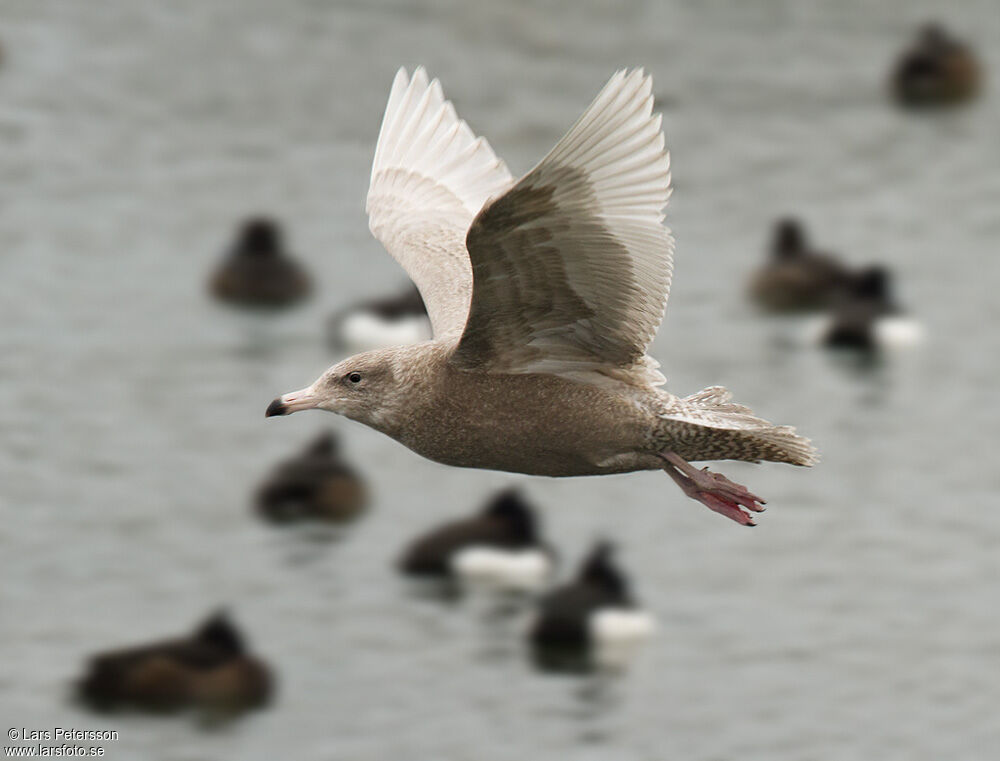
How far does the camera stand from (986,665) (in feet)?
93.8

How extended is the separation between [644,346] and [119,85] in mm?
29634

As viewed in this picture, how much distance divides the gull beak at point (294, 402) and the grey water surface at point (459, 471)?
14.7 meters

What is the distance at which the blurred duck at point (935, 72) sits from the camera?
41.5 metres

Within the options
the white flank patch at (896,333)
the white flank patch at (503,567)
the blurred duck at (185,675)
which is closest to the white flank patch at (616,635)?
the white flank patch at (503,567)

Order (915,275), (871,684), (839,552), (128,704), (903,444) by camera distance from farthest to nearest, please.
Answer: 1. (915,275)
2. (903,444)
3. (839,552)
4. (871,684)
5. (128,704)

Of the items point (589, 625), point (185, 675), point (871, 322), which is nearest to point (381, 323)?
point (589, 625)

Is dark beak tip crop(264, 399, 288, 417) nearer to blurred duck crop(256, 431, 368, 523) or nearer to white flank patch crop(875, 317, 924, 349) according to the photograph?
blurred duck crop(256, 431, 368, 523)

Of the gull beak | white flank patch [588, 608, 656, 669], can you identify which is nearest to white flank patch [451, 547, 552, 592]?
white flank patch [588, 608, 656, 669]

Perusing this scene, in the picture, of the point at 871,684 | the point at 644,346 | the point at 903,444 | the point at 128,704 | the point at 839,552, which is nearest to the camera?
the point at 644,346

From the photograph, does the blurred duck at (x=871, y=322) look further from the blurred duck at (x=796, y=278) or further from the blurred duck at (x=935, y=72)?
the blurred duck at (x=935, y=72)

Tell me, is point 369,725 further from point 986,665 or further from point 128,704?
point 986,665

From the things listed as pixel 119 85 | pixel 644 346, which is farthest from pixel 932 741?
pixel 119 85

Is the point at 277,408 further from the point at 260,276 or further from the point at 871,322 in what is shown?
the point at 871,322

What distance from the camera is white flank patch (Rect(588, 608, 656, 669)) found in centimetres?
2864
